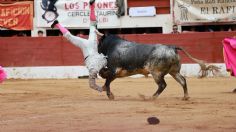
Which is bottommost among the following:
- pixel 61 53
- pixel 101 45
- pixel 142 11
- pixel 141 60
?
pixel 61 53

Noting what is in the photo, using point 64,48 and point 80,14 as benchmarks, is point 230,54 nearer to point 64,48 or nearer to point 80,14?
point 64,48

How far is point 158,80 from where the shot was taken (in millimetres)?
11406

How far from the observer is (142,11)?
23.5 meters

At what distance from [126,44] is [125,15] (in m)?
11.8

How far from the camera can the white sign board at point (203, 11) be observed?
2250cm

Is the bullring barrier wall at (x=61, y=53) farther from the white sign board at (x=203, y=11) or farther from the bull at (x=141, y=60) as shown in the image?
the bull at (x=141, y=60)

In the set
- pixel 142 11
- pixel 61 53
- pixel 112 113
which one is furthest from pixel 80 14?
pixel 112 113

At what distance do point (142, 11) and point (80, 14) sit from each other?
2.20 meters

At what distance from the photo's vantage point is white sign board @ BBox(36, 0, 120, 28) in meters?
23.3

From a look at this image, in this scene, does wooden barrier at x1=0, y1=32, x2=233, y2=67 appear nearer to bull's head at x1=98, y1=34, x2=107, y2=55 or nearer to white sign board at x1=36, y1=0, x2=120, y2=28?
white sign board at x1=36, y1=0, x2=120, y2=28

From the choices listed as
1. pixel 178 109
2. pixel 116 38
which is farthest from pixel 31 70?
pixel 178 109

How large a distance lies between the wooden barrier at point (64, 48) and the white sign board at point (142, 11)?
7.79 feet

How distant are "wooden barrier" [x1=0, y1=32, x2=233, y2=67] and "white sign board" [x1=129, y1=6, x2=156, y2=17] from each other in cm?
237

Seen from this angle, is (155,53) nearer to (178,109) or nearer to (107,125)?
(178,109)
